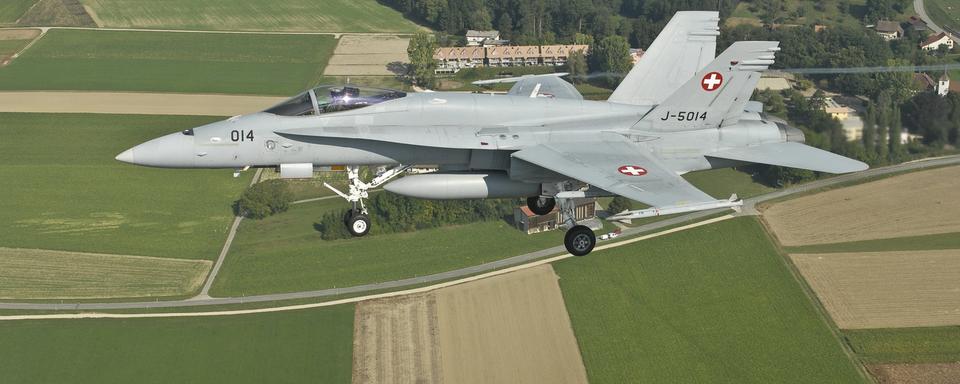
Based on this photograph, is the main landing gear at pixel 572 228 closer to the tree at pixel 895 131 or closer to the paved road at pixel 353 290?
the tree at pixel 895 131

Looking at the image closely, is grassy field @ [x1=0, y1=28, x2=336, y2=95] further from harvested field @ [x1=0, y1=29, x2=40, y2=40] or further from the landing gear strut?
the landing gear strut

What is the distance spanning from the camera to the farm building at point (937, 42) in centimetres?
9800

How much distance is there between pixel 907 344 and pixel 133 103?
5779cm

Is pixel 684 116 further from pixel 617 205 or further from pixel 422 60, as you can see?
pixel 422 60

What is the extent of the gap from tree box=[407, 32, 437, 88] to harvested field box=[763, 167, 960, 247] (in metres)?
41.0

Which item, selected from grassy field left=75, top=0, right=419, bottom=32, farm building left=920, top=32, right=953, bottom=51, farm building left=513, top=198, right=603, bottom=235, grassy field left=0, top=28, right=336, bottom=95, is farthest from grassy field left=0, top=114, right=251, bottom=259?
farm building left=920, top=32, right=953, bottom=51

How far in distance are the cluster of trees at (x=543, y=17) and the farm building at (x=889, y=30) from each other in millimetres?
16321

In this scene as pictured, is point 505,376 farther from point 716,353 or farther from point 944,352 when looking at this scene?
point 944,352

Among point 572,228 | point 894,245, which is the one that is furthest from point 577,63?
point 572,228

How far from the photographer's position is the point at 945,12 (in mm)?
117312

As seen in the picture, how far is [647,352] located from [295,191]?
28.2m

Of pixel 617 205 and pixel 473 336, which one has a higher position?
pixel 617 205

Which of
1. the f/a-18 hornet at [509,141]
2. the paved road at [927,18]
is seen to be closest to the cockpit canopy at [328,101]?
the f/a-18 hornet at [509,141]

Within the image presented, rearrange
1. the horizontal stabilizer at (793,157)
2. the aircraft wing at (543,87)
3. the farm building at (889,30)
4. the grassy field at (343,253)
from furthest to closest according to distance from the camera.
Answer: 1. the farm building at (889,30)
2. the grassy field at (343,253)
3. the aircraft wing at (543,87)
4. the horizontal stabilizer at (793,157)
